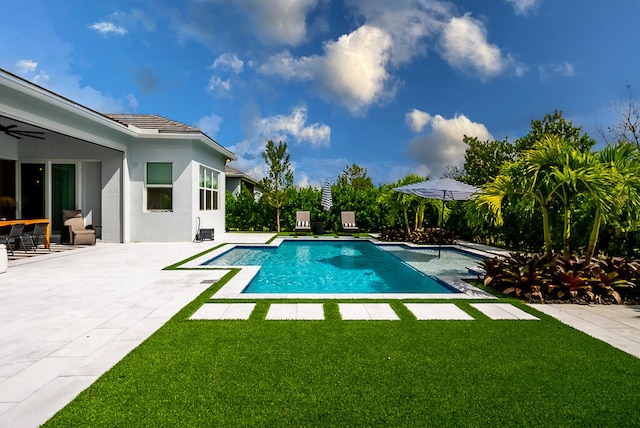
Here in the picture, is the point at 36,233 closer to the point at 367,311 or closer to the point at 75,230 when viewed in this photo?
the point at 75,230

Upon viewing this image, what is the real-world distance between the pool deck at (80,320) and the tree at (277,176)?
10086 millimetres

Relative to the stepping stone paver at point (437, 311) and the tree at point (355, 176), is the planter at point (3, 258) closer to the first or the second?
the stepping stone paver at point (437, 311)

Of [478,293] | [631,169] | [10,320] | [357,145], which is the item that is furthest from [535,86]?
[10,320]

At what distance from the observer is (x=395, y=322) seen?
4.49 meters

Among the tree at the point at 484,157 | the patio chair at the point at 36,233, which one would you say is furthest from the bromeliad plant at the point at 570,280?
the tree at the point at 484,157

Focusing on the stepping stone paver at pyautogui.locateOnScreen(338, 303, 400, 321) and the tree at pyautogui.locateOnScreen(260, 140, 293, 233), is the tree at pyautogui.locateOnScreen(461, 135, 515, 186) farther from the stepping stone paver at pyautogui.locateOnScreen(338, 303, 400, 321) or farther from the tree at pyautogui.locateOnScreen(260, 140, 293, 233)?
the stepping stone paver at pyautogui.locateOnScreen(338, 303, 400, 321)

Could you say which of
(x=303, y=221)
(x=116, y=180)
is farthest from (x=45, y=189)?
(x=303, y=221)

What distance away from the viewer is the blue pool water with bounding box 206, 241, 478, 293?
293 inches

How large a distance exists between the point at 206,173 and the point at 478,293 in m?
12.5

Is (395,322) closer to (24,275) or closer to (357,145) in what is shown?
(24,275)

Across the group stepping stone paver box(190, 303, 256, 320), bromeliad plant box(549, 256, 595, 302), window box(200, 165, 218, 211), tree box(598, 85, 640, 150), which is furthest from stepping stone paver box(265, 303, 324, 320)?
tree box(598, 85, 640, 150)

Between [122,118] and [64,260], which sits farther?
[122,118]

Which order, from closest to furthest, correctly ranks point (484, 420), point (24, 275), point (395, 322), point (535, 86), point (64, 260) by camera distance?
point (484, 420), point (395, 322), point (24, 275), point (64, 260), point (535, 86)

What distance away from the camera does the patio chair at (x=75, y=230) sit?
40.5 ft
